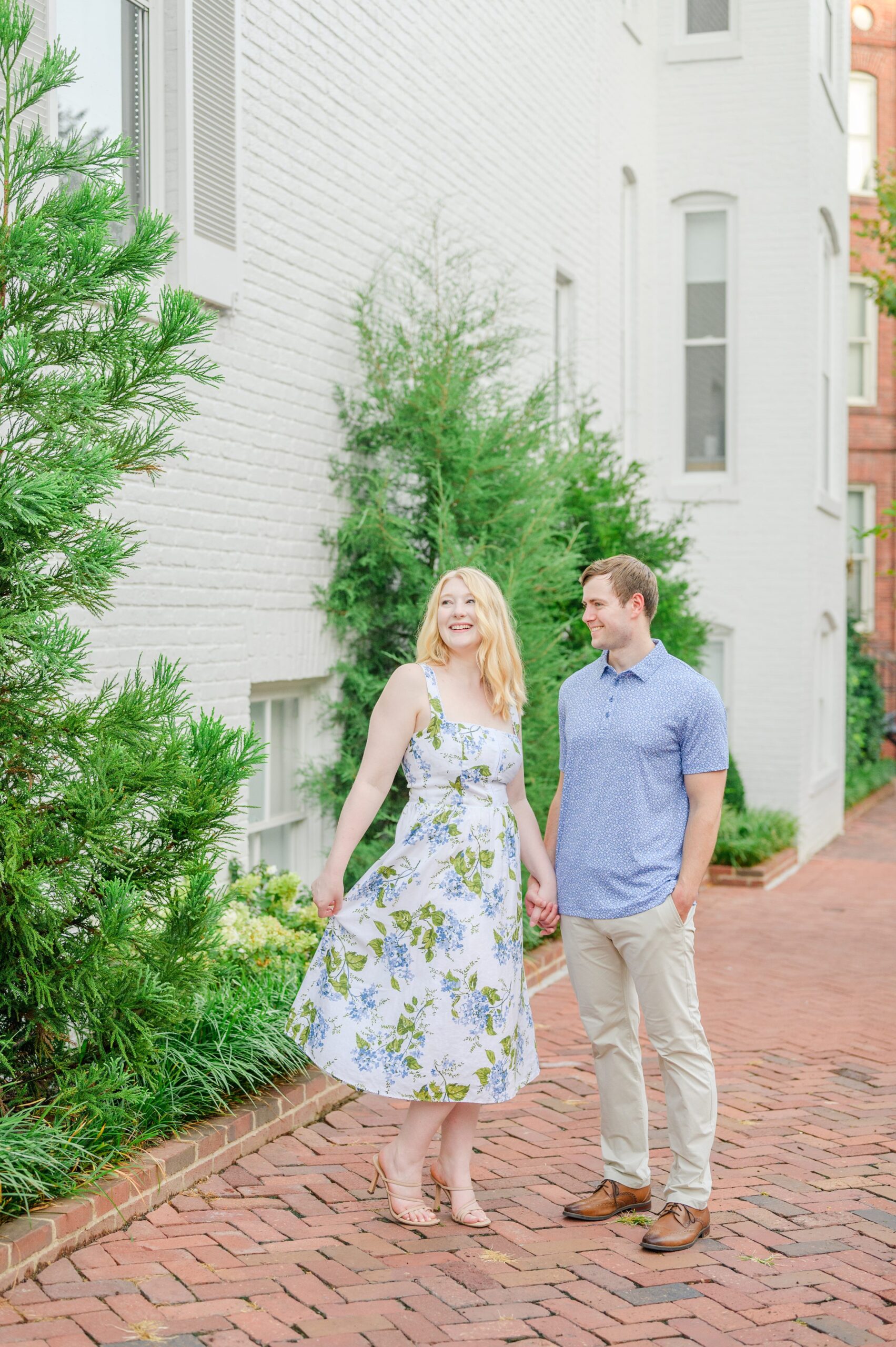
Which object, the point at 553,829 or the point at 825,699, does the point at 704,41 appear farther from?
the point at 553,829

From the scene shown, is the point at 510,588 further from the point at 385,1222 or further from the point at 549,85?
the point at 549,85

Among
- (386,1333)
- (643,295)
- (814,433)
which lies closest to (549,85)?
Result: (643,295)

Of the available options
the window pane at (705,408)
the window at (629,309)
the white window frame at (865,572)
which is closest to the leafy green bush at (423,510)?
Result: the window at (629,309)

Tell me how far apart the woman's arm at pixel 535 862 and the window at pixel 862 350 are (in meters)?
23.4

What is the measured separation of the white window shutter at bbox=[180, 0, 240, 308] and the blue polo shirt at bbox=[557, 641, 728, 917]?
10.1 feet

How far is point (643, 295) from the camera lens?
14.6m

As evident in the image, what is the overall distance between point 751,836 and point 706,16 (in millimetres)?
8091

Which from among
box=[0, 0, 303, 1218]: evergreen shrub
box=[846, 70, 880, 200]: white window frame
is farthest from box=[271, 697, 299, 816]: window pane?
box=[846, 70, 880, 200]: white window frame

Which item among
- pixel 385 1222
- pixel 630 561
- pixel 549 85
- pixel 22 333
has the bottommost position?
pixel 385 1222

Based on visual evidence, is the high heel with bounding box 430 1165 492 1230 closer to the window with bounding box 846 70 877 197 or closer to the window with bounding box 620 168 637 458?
the window with bounding box 620 168 637 458

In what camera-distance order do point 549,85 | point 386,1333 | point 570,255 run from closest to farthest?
point 386,1333 → point 549,85 → point 570,255

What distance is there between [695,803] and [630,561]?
736mm

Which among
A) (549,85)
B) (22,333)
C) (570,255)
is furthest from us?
(570,255)

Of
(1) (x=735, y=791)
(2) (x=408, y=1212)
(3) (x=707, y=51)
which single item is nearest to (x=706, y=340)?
(3) (x=707, y=51)
